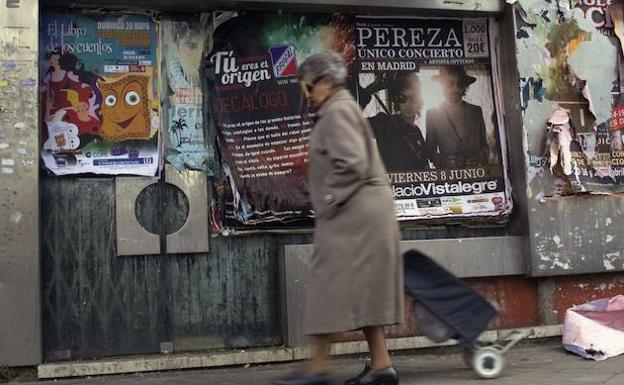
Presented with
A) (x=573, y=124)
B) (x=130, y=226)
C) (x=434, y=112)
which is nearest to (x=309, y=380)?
(x=130, y=226)

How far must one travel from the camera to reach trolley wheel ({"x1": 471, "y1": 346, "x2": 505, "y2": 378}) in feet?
14.1

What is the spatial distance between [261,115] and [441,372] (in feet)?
8.44

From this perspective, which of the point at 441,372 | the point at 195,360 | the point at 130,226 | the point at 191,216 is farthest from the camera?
the point at 191,216

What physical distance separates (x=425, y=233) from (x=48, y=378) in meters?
3.33

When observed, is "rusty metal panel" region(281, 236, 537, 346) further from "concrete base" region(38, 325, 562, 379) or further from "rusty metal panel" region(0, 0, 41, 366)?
"rusty metal panel" region(0, 0, 41, 366)

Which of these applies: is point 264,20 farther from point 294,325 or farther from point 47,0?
point 294,325

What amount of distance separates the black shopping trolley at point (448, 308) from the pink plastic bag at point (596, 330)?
57.4 inches

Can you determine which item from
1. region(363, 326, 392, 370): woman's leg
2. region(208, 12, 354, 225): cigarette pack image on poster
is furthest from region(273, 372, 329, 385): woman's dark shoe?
region(208, 12, 354, 225): cigarette pack image on poster

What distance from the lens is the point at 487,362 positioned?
432 cm

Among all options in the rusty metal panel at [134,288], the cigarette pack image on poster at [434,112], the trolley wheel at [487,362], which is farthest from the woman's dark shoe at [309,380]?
the cigarette pack image on poster at [434,112]

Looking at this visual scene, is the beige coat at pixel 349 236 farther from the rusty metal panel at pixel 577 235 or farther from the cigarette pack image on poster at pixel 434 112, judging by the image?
the rusty metal panel at pixel 577 235

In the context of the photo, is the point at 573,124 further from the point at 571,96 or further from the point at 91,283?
the point at 91,283

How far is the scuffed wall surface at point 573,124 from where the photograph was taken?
621 cm

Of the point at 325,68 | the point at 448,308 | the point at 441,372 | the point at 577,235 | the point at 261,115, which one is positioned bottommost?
the point at 441,372
